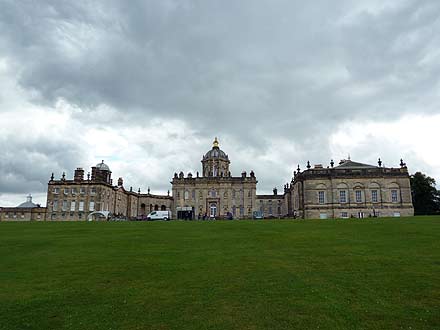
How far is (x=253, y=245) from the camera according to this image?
664 inches

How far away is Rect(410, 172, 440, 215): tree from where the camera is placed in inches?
2312

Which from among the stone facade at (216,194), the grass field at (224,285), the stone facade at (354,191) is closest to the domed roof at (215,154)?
the stone facade at (216,194)

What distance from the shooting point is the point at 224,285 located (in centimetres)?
1038

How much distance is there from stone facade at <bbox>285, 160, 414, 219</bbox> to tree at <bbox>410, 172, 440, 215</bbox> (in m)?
9.98

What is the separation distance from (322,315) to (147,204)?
7392cm

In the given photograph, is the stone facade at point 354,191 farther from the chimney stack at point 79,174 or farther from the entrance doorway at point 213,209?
the chimney stack at point 79,174

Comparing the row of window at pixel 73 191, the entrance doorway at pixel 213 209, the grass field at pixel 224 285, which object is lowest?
the grass field at pixel 224 285

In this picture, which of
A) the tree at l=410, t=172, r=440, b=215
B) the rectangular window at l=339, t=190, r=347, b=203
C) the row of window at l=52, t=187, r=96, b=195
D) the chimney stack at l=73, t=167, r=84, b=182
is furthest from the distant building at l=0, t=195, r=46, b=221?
the tree at l=410, t=172, r=440, b=215

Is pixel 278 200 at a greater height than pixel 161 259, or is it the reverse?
pixel 278 200

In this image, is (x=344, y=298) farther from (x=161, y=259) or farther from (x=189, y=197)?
(x=189, y=197)

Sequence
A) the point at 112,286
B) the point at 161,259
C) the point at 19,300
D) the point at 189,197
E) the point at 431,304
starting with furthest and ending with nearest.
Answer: the point at 189,197 < the point at 161,259 < the point at 112,286 < the point at 19,300 < the point at 431,304

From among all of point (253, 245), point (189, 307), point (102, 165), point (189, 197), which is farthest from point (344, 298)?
point (102, 165)

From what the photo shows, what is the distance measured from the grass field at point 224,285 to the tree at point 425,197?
46.7 m

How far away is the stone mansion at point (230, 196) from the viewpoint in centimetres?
5122
